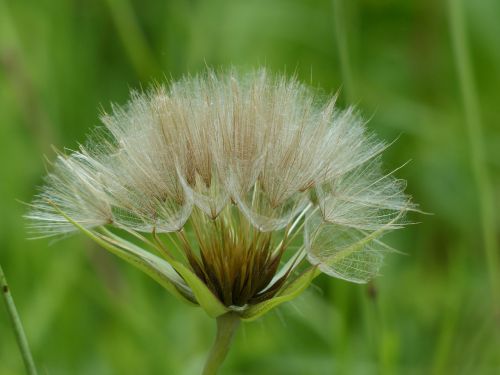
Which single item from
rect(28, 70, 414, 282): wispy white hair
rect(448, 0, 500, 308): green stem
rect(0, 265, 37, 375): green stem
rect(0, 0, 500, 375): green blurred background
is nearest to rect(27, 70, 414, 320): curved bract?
rect(28, 70, 414, 282): wispy white hair

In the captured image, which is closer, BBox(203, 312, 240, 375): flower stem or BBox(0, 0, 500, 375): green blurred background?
BBox(203, 312, 240, 375): flower stem

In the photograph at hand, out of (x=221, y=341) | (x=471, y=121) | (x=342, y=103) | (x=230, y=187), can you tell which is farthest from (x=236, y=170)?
(x=342, y=103)

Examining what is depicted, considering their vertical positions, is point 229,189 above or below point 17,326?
above

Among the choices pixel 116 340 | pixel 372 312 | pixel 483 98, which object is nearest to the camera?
pixel 372 312

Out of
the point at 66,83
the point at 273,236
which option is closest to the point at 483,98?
the point at 66,83

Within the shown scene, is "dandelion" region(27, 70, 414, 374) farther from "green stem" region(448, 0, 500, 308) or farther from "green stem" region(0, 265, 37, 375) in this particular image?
"green stem" region(448, 0, 500, 308)

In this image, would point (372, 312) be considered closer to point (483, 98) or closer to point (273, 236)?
point (273, 236)

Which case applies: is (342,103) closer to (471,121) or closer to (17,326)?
(471,121)
